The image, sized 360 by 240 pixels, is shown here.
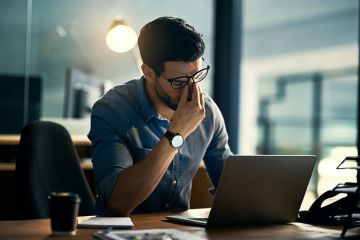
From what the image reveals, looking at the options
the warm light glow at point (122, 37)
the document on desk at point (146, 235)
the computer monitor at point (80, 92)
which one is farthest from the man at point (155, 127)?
the computer monitor at point (80, 92)

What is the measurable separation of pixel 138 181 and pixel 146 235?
442 mm

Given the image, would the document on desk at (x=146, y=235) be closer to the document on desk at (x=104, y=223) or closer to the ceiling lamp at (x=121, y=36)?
the document on desk at (x=104, y=223)

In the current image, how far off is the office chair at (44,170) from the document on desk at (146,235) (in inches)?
24.6

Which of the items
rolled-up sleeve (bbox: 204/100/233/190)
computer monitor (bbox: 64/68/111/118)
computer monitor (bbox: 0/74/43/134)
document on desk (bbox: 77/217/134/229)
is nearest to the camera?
document on desk (bbox: 77/217/134/229)

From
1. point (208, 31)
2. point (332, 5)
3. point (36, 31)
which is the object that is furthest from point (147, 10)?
point (332, 5)

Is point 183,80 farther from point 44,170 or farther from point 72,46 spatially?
point 72,46

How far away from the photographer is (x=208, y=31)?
4473 millimetres

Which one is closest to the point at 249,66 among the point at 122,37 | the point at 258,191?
the point at 122,37

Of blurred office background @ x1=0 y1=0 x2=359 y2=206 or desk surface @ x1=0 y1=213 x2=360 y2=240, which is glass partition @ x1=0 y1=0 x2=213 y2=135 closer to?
blurred office background @ x1=0 y1=0 x2=359 y2=206

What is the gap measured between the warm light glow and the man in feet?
5.22

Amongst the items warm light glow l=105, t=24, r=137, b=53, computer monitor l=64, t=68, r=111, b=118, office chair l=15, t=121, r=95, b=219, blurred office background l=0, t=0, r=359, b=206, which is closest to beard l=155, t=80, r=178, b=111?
office chair l=15, t=121, r=95, b=219

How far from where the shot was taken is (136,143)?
198cm

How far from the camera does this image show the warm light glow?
3.66m

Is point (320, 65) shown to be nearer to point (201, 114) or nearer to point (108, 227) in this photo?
point (201, 114)
